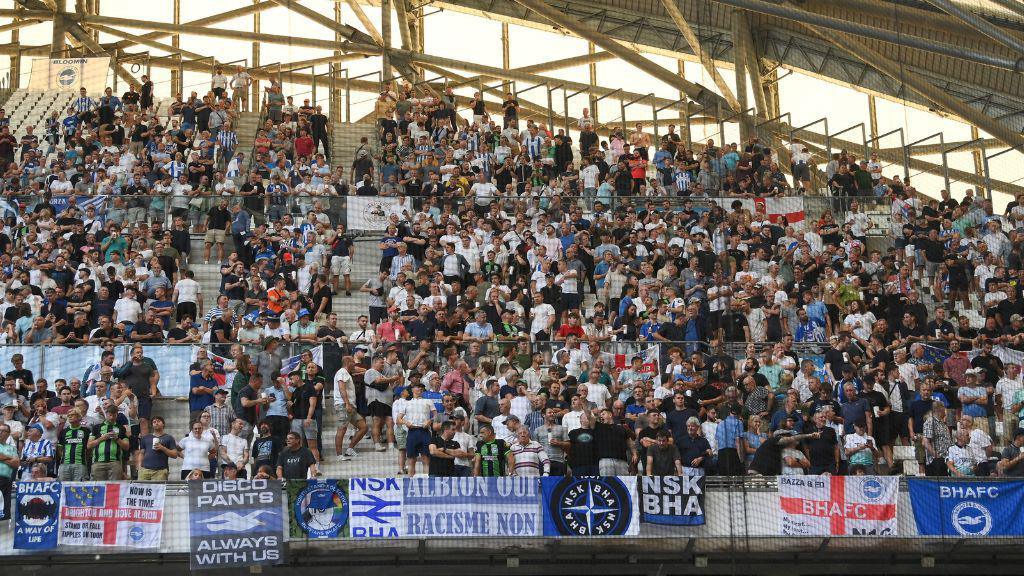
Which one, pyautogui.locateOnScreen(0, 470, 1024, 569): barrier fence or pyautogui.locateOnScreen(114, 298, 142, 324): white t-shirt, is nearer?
pyautogui.locateOnScreen(0, 470, 1024, 569): barrier fence

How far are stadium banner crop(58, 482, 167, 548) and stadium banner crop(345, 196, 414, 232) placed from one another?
8349 mm

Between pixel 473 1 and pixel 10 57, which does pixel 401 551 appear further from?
pixel 10 57

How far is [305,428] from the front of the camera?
680 inches

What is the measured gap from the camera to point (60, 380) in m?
17.9

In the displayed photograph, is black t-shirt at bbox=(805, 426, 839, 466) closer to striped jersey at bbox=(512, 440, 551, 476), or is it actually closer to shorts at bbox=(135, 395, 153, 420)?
striped jersey at bbox=(512, 440, 551, 476)

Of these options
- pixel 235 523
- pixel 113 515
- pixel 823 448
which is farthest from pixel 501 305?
pixel 113 515

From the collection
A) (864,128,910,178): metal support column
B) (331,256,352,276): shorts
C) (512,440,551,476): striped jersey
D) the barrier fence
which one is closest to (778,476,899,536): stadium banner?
the barrier fence

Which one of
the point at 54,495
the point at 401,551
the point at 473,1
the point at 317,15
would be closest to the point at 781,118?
the point at 473,1

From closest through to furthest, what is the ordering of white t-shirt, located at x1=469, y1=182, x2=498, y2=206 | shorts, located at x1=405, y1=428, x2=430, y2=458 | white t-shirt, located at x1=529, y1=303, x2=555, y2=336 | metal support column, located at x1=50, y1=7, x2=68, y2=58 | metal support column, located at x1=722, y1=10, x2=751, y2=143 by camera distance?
shorts, located at x1=405, y1=428, x2=430, y2=458, white t-shirt, located at x1=529, y1=303, x2=555, y2=336, white t-shirt, located at x1=469, y1=182, x2=498, y2=206, metal support column, located at x1=722, y1=10, x2=751, y2=143, metal support column, located at x1=50, y1=7, x2=68, y2=58

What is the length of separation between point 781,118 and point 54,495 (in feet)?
69.1

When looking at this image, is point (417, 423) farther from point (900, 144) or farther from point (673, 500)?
point (900, 144)

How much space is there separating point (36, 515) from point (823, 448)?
31.5 ft

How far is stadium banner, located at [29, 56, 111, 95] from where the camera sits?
119ft

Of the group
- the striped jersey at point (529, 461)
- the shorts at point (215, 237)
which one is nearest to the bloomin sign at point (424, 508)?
the striped jersey at point (529, 461)
